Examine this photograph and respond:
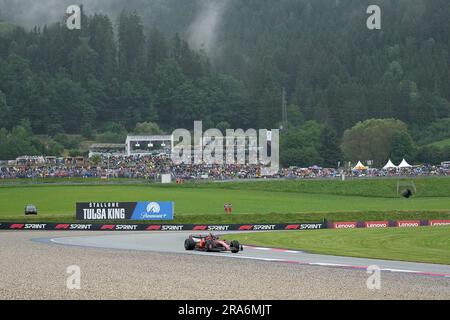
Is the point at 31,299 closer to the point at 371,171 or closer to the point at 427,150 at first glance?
the point at 371,171

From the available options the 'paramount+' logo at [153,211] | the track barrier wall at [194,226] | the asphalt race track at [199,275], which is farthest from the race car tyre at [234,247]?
the 'paramount+' logo at [153,211]

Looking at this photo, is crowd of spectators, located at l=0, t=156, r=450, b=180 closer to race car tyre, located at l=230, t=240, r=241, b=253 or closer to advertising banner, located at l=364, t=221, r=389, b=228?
advertising banner, located at l=364, t=221, r=389, b=228

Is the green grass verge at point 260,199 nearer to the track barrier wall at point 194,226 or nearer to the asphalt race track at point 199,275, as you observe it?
the track barrier wall at point 194,226

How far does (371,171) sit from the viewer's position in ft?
388

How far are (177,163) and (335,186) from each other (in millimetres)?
31049

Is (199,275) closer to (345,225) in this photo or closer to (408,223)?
(345,225)
